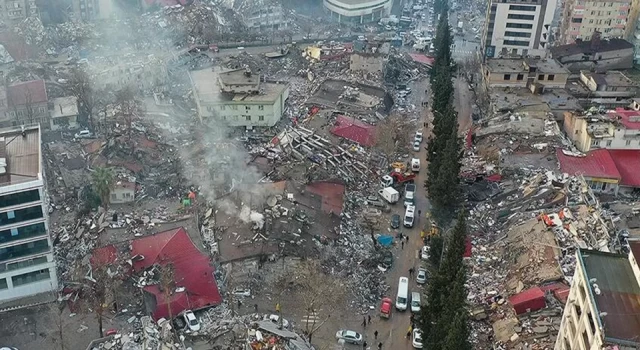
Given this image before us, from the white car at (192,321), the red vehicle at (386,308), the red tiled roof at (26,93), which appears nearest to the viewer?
the white car at (192,321)

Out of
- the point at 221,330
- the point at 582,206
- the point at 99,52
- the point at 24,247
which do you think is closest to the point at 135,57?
the point at 99,52

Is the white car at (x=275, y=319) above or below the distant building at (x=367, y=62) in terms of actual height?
below

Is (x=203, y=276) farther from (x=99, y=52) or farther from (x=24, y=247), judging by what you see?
(x=99, y=52)

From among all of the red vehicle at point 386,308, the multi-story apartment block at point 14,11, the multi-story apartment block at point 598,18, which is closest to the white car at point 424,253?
the red vehicle at point 386,308

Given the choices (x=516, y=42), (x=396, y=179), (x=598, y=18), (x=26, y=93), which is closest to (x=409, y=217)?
(x=396, y=179)

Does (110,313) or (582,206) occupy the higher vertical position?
(582,206)

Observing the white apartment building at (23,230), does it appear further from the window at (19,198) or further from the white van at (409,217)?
the white van at (409,217)

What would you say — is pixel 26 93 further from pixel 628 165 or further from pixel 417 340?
pixel 628 165
